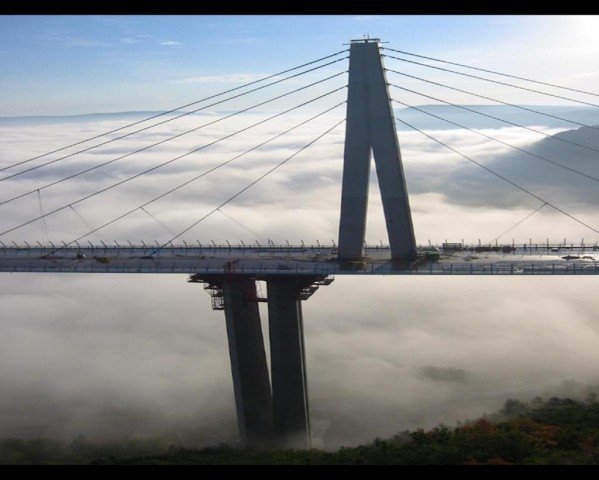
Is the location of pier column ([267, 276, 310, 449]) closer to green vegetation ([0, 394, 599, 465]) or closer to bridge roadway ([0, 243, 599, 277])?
bridge roadway ([0, 243, 599, 277])

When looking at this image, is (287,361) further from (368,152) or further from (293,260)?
(368,152)

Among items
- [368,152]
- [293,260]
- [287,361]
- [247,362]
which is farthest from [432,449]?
[368,152]

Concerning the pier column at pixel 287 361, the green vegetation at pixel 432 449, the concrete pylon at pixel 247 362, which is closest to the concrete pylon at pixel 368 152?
the pier column at pixel 287 361

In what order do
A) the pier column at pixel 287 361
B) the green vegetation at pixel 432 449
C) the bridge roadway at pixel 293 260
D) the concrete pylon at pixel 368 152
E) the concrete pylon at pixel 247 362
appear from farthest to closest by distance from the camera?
the concrete pylon at pixel 247 362 → the pier column at pixel 287 361 → the concrete pylon at pixel 368 152 → the bridge roadway at pixel 293 260 → the green vegetation at pixel 432 449

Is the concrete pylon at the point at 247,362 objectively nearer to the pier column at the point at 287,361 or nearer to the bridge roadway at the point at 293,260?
the pier column at the point at 287,361

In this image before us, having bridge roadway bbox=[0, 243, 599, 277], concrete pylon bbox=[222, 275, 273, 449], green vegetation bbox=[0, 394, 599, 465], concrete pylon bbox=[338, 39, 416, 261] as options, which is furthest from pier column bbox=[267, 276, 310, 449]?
concrete pylon bbox=[338, 39, 416, 261]
